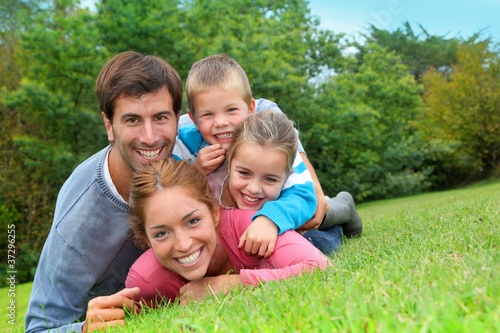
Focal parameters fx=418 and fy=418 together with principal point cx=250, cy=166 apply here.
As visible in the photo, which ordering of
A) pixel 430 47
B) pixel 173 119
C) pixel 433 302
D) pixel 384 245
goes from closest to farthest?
pixel 433 302
pixel 384 245
pixel 173 119
pixel 430 47

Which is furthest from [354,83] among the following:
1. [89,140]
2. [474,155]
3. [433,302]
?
[433,302]

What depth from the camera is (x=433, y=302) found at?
1.46 m

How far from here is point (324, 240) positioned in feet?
13.7

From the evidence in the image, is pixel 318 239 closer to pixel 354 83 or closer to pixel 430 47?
pixel 354 83

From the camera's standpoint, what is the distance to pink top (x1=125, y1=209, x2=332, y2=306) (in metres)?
2.99

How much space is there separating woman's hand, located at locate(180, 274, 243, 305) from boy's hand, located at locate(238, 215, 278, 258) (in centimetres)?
25

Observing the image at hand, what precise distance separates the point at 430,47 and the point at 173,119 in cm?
4315

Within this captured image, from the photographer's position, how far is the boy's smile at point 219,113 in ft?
12.6

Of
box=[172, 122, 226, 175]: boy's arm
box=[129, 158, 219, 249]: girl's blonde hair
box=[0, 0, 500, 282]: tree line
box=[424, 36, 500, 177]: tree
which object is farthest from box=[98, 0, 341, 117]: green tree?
box=[129, 158, 219, 249]: girl's blonde hair

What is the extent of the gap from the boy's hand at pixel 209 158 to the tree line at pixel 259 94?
1349cm

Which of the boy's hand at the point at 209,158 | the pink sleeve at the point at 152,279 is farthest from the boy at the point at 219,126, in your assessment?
the pink sleeve at the point at 152,279

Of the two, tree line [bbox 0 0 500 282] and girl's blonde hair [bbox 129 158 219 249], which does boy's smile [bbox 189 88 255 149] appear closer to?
girl's blonde hair [bbox 129 158 219 249]

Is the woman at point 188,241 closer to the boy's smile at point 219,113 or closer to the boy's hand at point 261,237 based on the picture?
the boy's hand at point 261,237

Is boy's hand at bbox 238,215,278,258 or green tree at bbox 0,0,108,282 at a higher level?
green tree at bbox 0,0,108,282
